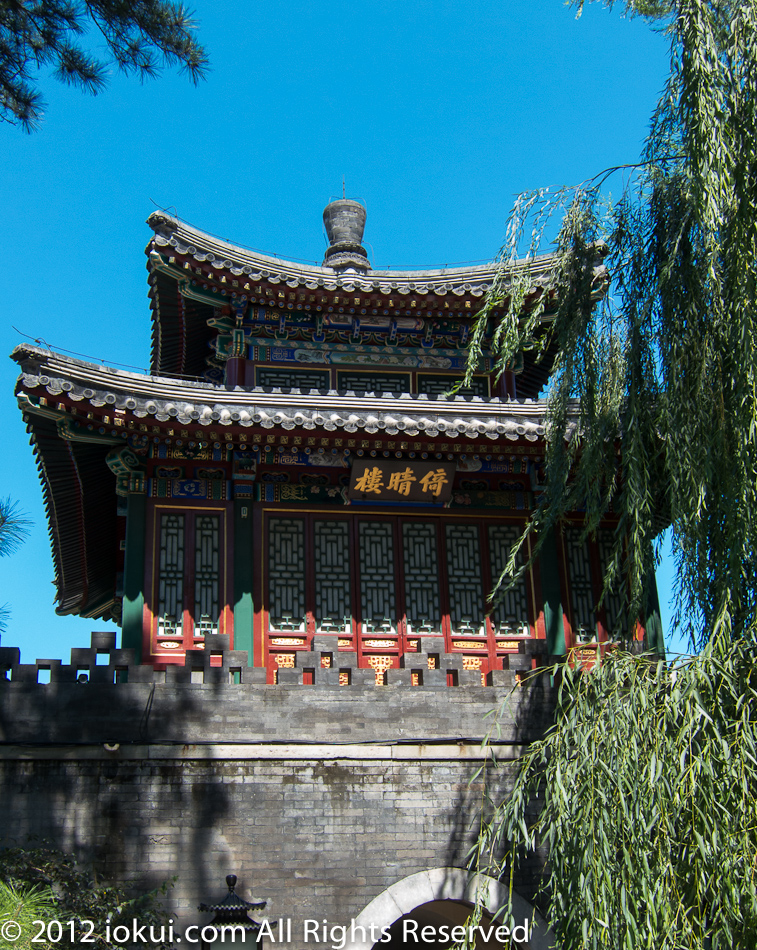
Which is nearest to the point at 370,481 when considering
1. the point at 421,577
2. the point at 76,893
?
the point at 421,577

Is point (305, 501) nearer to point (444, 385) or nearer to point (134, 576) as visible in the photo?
point (134, 576)

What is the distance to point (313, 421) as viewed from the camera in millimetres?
9133

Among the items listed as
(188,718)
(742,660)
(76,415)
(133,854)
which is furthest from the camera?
(76,415)

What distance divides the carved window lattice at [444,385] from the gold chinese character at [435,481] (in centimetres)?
194

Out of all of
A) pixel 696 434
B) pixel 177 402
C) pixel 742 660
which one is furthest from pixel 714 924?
pixel 177 402

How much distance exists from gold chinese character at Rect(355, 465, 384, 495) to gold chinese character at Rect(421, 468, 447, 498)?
44 cm

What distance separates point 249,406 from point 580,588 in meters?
3.72

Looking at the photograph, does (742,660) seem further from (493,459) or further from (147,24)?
(147,24)

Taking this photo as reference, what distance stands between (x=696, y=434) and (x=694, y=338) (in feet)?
2.06

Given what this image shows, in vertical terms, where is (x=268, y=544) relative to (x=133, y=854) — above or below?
above

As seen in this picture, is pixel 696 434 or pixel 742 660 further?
pixel 696 434

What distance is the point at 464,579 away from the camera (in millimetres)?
9883

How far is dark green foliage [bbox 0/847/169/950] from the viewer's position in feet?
22.3

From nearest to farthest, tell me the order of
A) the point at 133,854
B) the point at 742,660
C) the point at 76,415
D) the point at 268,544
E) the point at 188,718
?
the point at 742,660 < the point at 133,854 < the point at 188,718 < the point at 76,415 < the point at 268,544
